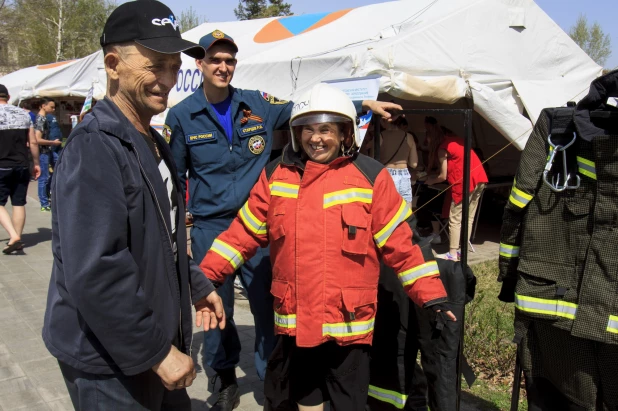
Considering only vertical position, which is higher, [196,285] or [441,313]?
[196,285]

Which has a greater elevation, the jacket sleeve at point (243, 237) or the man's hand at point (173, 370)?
the jacket sleeve at point (243, 237)

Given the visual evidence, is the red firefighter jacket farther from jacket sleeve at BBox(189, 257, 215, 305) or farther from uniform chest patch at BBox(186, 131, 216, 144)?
uniform chest patch at BBox(186, 131, 216, 144)

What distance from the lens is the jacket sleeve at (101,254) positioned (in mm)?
1547

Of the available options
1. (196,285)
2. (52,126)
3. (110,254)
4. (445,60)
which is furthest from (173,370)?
(52,126)

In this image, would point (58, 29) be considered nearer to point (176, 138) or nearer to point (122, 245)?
point (176, 138)

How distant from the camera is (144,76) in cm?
183

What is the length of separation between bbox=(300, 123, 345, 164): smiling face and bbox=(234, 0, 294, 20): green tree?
131ft

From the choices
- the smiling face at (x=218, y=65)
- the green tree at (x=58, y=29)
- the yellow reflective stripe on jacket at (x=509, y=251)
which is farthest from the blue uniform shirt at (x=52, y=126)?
the green tree at (x=58, y=29)

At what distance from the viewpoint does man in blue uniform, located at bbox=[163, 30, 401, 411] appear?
340cm

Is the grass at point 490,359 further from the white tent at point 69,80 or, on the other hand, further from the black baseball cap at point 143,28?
the white tent at point 69,80

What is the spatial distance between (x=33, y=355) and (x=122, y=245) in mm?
3445

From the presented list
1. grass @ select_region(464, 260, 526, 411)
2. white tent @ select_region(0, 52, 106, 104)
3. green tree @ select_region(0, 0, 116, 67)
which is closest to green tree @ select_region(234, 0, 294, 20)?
green tree @ select_region(0, 0, 116, 67)

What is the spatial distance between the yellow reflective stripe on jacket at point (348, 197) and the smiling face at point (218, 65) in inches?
47.2

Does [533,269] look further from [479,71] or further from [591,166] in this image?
[479,71]
